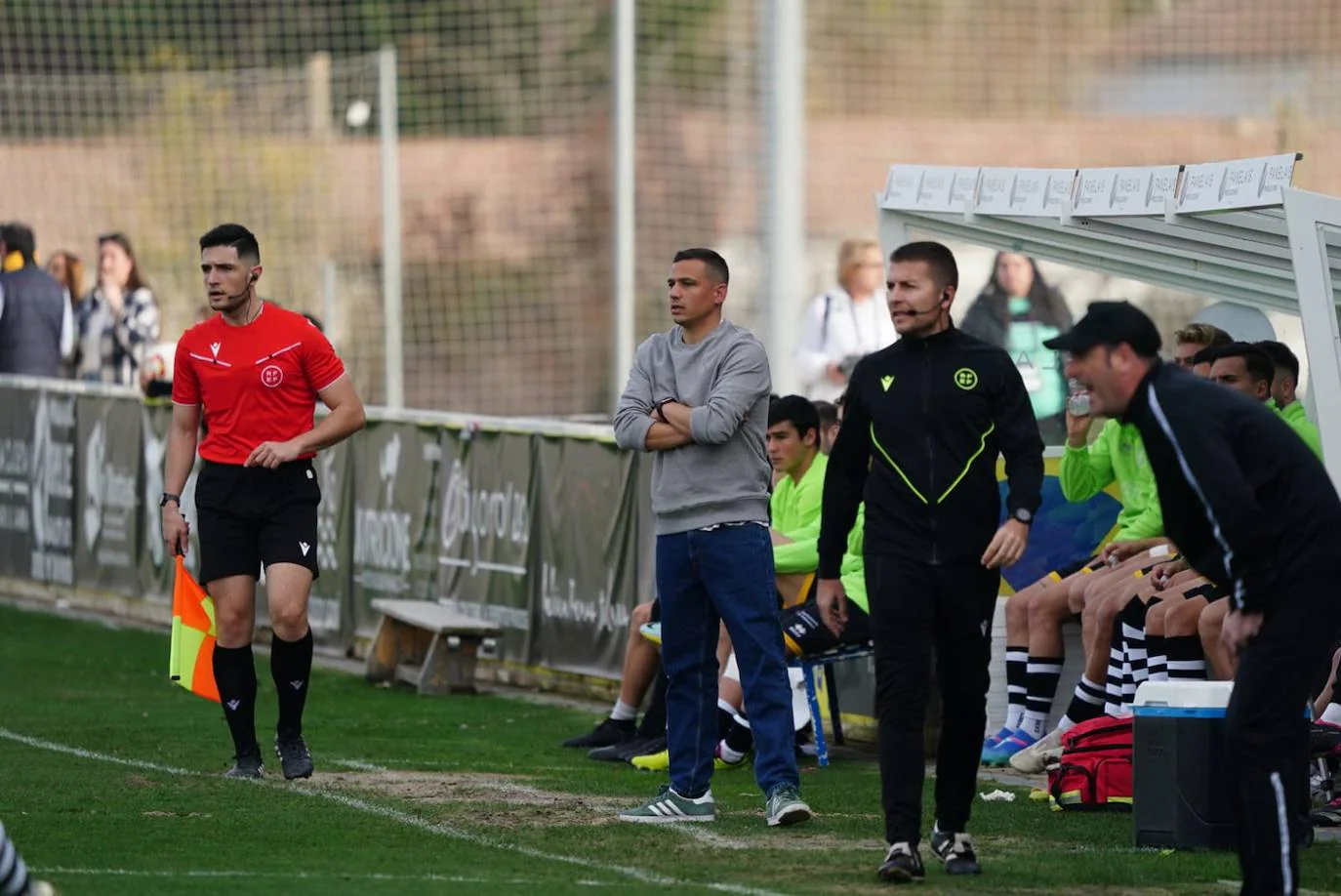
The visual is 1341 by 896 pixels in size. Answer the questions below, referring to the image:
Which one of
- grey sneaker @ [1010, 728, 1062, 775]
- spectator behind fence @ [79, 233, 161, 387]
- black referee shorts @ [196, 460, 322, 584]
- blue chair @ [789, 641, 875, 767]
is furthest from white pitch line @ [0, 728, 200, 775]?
spectator behind fence @ [79, 233, 161, 387]

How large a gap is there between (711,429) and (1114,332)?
83.8 inches

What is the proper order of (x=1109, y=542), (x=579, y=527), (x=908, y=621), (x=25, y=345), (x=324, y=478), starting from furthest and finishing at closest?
(x=25, y=345), (x=324, y=478), (x=579, y=527), (x=1109, y=542), (x=908, y=621)

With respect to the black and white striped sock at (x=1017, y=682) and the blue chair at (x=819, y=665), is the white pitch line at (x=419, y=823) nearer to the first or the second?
the blue chair at (x=819, y=665)

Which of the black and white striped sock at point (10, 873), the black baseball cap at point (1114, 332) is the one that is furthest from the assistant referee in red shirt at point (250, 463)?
the black baseball cap at point (1114, 332)

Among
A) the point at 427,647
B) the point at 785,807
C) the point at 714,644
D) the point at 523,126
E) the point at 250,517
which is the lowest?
the point at 427,647

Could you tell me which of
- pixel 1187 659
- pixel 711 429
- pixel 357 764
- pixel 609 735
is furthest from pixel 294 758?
pixel 1187 659

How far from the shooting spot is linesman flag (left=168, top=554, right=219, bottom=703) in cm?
1002

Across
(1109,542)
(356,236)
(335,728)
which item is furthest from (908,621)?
(356,236)

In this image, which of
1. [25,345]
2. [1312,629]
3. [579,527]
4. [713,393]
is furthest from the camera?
[25,345]

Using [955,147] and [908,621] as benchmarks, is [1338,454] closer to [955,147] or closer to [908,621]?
[908,621]

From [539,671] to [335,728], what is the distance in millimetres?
2251

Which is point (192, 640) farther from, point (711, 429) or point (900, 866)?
point (900, 866)

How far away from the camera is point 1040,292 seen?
1436cm

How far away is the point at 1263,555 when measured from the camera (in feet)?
21.9
